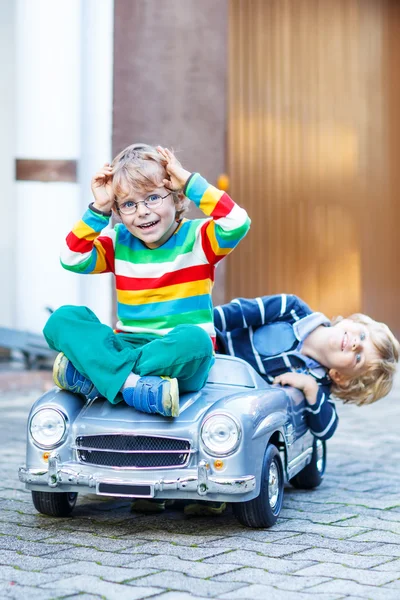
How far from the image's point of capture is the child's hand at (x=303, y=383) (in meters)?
4.07

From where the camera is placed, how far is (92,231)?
3742 millimetres

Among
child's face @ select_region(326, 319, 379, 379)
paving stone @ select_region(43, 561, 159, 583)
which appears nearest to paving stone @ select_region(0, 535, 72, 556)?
paving stone @ select_region(43, 561, 159, 583)

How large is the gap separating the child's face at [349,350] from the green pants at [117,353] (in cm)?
71

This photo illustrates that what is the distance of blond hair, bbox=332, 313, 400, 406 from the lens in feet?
13.7

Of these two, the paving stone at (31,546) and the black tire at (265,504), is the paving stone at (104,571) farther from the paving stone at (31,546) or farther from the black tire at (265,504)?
the black tire at (265,504)

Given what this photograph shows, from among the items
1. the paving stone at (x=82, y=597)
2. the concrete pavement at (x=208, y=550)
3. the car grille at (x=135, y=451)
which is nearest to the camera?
the paving stone at (x=82, y=597)

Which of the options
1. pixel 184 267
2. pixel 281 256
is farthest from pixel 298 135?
pixel 184 267

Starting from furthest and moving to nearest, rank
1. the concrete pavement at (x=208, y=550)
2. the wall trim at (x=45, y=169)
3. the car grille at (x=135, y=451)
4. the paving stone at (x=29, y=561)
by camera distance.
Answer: the wall trim at (x=45, y=169), the car grille at (x=135, y=451), the paving stone at (x=29, y=561), the concrete pavement at (x=208, y=550)

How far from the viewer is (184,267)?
3762mm

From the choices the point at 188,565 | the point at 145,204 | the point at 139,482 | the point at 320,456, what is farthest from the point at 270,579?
the point at 320,456

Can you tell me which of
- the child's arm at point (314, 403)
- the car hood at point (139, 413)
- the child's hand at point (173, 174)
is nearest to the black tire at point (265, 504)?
the car hood at point (139, 413)

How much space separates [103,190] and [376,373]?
A: 4.38ft

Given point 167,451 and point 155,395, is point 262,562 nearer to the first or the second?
point 167,451

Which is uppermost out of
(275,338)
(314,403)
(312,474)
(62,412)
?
(275,338)
